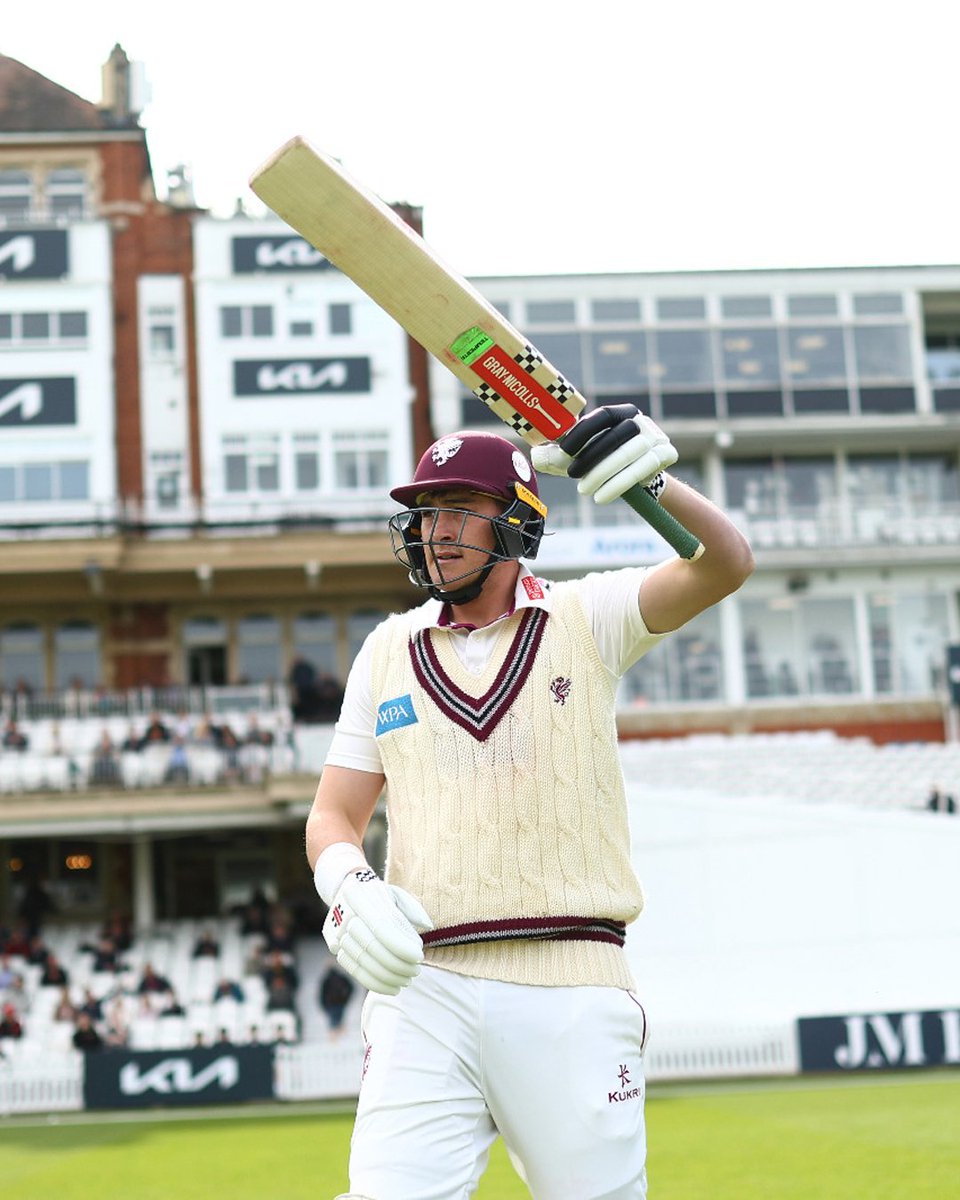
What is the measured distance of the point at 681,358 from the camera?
31.8 metres

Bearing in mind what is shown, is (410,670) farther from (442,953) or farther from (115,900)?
(115,900)

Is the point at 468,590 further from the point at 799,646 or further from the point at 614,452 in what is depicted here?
the point at 799,646

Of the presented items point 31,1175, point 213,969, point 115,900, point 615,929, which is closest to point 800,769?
point 213,969

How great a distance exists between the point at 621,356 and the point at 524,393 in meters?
28.3

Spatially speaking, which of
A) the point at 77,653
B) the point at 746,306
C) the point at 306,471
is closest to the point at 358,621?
the point at 306,471

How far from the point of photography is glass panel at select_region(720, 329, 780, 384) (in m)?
32.0

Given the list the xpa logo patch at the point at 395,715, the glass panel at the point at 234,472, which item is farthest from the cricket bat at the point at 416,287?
the glass panel at the point at 234,472

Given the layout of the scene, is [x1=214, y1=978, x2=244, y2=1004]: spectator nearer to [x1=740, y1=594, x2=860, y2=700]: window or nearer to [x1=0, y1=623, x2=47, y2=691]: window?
[x1=0, y1=623, x2=47, y2=691]: window

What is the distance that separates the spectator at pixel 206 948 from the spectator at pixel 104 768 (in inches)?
108

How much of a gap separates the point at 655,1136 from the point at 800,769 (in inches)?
482

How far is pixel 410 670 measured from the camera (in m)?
3.87

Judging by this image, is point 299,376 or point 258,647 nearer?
point 299,376

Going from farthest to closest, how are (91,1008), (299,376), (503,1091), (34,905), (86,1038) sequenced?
(299,376) < (34,905) < (91,1008) < (86,1038) < (503,1091)

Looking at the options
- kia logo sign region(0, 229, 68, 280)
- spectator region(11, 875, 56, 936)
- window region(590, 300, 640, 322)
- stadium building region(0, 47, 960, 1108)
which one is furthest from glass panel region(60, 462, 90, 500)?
window region(590, 300, 640, 322)
